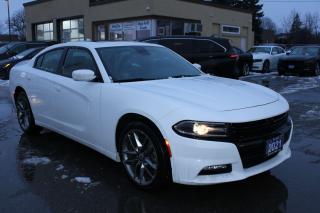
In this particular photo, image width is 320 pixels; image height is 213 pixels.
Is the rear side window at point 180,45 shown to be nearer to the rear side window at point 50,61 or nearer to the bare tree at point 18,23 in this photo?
the rear side window at point 50,61

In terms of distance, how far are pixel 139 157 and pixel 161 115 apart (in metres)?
0.64

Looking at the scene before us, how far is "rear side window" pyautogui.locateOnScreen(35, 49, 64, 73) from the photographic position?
237 inches

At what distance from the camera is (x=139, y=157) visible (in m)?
4.34

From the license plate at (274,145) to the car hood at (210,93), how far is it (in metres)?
0.39

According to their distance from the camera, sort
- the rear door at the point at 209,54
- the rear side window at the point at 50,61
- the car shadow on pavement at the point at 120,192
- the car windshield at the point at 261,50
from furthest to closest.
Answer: the car windshield at the point at 261,50 → the rear door at the point at 209,54 → the rear side window at the point at 50,61 → the car shadow on pavement at the point at 120,192

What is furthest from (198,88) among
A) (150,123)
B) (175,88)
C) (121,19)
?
(121,19)

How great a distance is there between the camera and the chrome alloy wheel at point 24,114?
265 inches

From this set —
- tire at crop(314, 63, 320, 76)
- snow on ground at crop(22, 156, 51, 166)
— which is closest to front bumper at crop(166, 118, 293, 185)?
snow on ground at crop(22, 156, 51, 166)

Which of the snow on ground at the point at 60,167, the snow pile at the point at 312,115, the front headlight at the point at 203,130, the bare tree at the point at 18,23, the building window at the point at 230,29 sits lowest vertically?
the snow on ground at the point at 60,167

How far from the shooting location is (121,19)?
91.1ft

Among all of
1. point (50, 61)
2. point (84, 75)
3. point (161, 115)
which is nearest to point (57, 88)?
point (50, 61)

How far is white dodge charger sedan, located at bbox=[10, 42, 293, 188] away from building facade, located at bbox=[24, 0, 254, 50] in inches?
807

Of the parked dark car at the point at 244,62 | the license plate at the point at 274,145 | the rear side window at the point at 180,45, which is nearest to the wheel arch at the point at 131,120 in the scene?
the license plate at the point at 274,145

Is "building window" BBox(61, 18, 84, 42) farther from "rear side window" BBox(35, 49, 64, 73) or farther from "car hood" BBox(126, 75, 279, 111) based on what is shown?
"car hood" BBox(126, 75, 279, 111)
